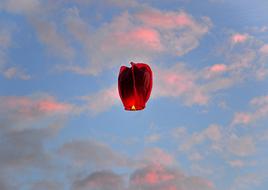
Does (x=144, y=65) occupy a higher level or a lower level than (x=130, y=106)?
higher

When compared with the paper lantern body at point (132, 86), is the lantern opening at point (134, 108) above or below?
below

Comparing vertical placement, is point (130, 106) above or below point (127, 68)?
below

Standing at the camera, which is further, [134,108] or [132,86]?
[134,108]

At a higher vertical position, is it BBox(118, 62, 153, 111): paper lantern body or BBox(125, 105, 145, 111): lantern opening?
BBox(118, 62, 153, 111): paper lantern body

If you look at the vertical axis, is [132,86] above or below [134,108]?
above
